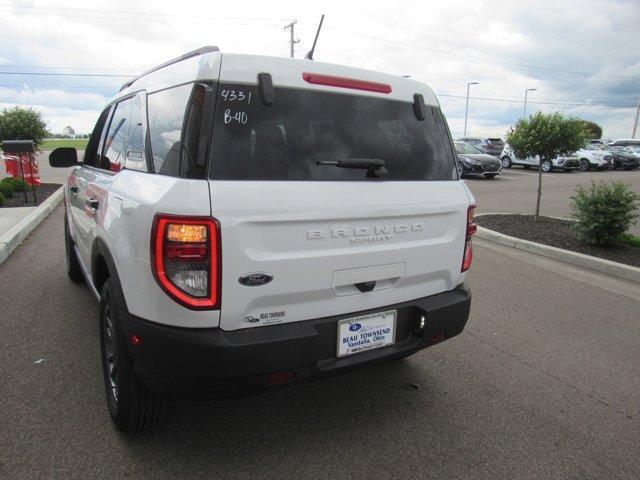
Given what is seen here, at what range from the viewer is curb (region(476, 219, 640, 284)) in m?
5.93

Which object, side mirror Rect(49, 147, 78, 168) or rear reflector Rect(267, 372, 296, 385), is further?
side mirror Rect(49, 147, 78, 168)

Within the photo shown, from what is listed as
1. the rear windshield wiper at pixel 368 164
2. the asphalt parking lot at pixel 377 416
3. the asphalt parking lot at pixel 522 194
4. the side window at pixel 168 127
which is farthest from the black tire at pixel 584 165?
the side window at pixel 168 127

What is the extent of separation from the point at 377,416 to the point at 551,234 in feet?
20.7

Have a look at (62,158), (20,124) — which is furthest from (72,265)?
(20,124)

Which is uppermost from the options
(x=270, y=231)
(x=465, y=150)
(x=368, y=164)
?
(x=465, y=150)

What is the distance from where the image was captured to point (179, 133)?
7.06ft

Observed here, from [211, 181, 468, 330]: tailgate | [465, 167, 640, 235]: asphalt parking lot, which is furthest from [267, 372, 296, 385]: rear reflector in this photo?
[465, 167, 640, 235]: asphalt parking lot

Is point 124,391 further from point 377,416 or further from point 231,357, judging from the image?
point 377,416

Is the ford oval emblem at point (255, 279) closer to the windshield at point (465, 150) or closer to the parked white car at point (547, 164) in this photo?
the windshield at point (465, 150)

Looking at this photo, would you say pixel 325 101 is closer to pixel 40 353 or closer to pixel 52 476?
pixel 52 476

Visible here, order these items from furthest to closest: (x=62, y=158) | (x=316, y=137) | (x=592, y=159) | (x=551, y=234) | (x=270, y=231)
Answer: (x=592, y=159) < (x=551, y=234) < (x=62, y=158) < (x=316, y=137) < (x=270, y=231)

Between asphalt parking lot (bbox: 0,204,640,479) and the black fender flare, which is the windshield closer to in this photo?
asphalt parking lot (bbox: 0,204,640,479)

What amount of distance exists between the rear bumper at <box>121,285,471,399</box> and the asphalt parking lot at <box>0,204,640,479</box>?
51cm

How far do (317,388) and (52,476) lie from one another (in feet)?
5.06
